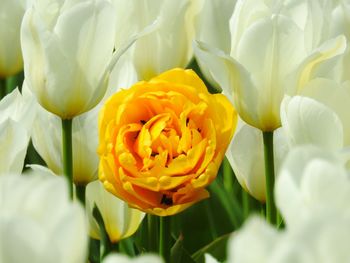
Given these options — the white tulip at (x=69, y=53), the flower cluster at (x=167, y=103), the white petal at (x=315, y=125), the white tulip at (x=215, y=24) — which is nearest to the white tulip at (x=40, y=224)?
the flower cluster at (x=167, y=103)

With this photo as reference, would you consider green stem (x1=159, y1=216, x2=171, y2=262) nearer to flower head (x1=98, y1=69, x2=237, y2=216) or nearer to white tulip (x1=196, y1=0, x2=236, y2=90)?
flower head (x1=98, y1=69, x2=237, y2=216)

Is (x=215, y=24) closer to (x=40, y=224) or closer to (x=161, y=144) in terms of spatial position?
(x=161, y=144)

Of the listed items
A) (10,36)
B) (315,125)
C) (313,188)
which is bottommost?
(10,36)

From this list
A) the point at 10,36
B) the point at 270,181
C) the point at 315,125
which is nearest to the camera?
the point at 315,125

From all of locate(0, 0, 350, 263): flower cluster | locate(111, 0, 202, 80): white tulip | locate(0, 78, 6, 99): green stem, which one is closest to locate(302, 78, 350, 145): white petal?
locate(0, 0, 350, 263): flower cluster

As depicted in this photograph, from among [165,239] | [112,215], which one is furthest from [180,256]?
[112,215]

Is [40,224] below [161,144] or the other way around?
the other way around
